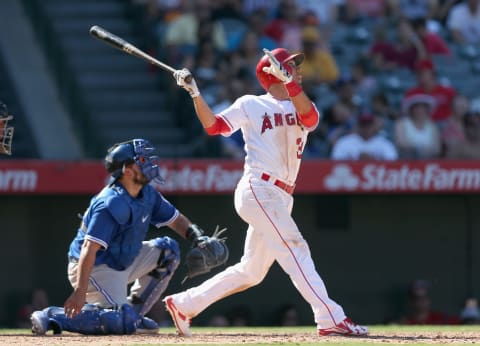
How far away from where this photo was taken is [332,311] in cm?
698

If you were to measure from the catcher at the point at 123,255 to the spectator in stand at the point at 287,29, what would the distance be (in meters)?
6.28

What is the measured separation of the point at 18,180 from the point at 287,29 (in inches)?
159

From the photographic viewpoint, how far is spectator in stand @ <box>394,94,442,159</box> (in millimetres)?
12016

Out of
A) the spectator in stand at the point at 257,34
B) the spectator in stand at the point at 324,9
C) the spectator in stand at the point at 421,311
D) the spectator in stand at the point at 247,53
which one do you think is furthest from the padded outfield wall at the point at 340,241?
the spectator in stand at the point at 324,9

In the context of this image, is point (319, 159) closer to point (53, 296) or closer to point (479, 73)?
point (53, 296)

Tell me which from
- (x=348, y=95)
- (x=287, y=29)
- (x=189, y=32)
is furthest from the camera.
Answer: (x=287, y=29)

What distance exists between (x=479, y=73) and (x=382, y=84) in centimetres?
144

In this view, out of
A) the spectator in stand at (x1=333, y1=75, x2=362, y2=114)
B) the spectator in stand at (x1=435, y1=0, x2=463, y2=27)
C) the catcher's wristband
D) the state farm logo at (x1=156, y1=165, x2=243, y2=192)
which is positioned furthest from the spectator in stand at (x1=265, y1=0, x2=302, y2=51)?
the catcher's wristband

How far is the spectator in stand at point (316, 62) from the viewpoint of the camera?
523 inches

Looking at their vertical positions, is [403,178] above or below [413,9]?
below

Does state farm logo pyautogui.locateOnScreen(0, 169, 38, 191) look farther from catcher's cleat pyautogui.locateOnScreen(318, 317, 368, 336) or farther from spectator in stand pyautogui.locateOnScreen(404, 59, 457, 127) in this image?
catcher's cleat pyautogui.locateOnScreen(318, 317, 368, 336)

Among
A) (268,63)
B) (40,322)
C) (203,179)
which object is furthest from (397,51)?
(40,322)

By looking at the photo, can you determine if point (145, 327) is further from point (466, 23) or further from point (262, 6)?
point (466, 23)

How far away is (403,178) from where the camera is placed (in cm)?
1159
